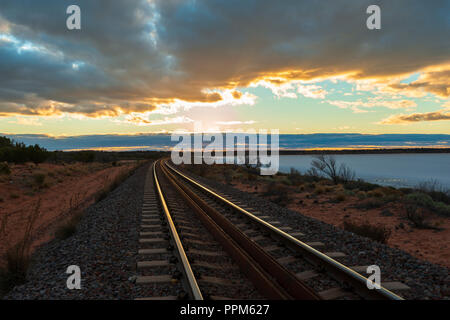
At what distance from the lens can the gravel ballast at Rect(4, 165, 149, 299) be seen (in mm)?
4520

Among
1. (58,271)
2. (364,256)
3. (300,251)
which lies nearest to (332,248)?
(364,256)

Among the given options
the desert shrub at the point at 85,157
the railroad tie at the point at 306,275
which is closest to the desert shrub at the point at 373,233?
the railroad tie at the point at 306,275

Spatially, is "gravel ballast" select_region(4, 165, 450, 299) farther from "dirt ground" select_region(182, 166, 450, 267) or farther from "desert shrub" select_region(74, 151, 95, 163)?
"desert shrub" select_region(74, 151, 95, 163)

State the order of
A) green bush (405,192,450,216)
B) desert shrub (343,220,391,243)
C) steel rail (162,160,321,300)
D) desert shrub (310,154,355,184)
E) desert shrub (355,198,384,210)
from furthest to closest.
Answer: desert shrub (310,154,355,184) → desert shrub (355,198,384,210) → green bush (405,192,450,216) → desert shrub (343,220,391,243) → steel rail (162,160,321,300)

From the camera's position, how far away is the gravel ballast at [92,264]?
4.52m

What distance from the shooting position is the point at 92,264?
18.5 ft

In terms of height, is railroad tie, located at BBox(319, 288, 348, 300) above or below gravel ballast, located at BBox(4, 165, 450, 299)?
above

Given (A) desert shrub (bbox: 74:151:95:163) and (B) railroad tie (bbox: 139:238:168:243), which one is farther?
(A) desert shrub (bbox: 74:151:95:163)

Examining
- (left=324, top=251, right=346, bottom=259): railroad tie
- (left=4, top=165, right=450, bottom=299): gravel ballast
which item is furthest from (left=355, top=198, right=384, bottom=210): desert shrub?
(left=324, top=251, right=346, bottom=259): railroad tie

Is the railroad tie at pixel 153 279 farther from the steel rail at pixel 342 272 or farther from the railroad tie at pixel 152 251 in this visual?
the steel rail at pixel 342 272

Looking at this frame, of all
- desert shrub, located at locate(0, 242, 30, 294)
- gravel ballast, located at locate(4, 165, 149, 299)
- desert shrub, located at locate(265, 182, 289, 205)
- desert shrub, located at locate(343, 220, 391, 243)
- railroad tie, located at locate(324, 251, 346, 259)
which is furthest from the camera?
desert shrub, located at locate(265, 182, 289, 205)

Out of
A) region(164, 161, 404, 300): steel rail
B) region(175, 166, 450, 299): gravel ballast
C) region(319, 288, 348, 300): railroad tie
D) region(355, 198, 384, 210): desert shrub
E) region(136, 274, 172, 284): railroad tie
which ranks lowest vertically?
region(355, 198, 384, 210): desert shrub
